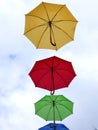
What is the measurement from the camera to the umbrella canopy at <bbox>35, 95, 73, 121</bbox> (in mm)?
17297

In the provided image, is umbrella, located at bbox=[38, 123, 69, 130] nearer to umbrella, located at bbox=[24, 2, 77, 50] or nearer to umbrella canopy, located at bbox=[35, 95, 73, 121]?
umbrella canopy, located at bbox=[35, 95, 73, 121]

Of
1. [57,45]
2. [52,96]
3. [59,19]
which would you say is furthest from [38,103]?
[59,19]

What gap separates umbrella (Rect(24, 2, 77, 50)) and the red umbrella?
1.09 meters

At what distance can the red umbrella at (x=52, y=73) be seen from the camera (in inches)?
655

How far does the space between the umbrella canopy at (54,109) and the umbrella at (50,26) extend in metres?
3.02

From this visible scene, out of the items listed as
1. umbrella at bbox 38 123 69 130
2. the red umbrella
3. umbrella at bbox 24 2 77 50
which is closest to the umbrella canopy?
umbrella at bbox 38 123 69 130

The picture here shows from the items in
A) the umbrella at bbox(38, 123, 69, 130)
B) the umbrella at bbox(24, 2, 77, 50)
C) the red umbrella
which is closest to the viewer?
the umbrella at bbox(24, 2, 77, 50)

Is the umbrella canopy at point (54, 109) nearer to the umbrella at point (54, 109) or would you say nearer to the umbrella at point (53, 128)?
the umbrella at point (54, 109)

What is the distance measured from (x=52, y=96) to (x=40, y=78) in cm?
102

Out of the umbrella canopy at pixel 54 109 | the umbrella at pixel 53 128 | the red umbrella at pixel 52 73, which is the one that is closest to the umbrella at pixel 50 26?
the red umbrella at pixel 52 73

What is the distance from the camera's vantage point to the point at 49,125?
18094 mm

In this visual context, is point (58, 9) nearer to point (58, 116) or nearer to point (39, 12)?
point (39, 12)

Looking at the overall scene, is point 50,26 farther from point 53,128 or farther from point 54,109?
point 53,128

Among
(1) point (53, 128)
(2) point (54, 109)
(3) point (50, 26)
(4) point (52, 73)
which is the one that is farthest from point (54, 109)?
(3) point (50, 26)
